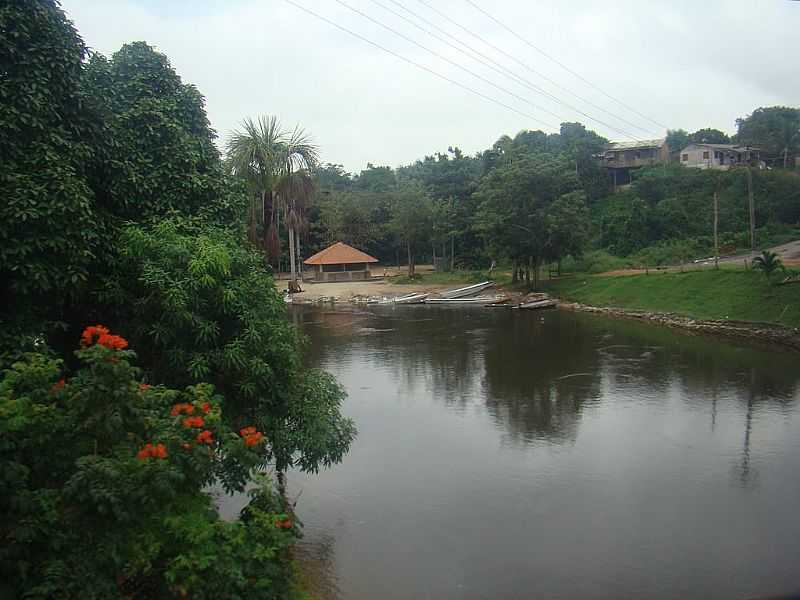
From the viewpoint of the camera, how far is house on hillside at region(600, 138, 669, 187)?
57.3 metres

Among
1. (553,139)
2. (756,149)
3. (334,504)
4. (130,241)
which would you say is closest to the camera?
(130,241)

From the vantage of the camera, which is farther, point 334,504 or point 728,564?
point 334,504

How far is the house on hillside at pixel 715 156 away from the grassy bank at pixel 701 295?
23204 millimetres

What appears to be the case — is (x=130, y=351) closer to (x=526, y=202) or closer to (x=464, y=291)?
(x=526, y=202)

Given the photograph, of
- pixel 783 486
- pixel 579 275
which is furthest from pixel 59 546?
pixel 579 275

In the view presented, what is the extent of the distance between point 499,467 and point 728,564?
438cm

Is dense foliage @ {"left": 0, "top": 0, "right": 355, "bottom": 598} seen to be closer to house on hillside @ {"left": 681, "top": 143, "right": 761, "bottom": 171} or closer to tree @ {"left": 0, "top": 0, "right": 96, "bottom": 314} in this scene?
tree @ {"left": 0, "top": 0, "right": 96, "bottom": 314}

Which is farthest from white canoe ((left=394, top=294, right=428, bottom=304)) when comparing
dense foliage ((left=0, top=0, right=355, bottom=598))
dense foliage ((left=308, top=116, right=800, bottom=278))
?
dense foliage ((left=0, top=0, right=355, bottom=598))

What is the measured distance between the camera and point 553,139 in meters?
60.2

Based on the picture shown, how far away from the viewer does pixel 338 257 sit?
48.7m

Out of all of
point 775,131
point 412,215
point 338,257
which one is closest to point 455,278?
point 412,215

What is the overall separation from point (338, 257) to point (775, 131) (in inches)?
1383

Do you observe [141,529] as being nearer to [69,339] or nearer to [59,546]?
[59,546]

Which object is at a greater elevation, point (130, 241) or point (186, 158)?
point (186, 158)
